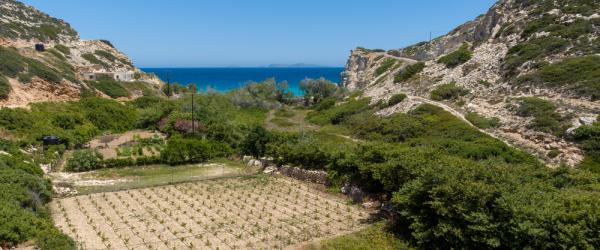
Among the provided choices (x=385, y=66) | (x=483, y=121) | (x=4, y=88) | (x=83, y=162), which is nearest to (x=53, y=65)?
(x=4, y=88)

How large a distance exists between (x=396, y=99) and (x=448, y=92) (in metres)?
5.49

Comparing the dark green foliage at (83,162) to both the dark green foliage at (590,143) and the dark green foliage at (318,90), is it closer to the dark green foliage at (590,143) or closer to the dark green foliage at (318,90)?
the dark green foliage at (590,143)

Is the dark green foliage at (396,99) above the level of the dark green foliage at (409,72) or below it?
below

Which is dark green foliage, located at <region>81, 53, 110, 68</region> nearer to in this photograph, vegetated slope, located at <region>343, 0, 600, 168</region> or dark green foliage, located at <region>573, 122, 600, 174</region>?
vegetated slope, located at <region>343, 0, 600, 168</region>

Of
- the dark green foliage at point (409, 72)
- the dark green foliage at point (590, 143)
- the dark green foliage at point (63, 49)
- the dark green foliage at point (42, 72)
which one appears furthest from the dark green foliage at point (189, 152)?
the dark green foliage at point (63, 49)

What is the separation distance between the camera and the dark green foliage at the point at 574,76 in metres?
31.2

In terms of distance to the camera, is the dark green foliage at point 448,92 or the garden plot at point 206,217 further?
the dark green foliage at point 448,92

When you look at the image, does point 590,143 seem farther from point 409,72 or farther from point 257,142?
point 409,72

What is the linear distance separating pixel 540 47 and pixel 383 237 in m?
34.5

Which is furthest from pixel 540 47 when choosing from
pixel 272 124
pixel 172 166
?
pixel 172 166

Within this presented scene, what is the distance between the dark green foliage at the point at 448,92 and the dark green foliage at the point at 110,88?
130 feet

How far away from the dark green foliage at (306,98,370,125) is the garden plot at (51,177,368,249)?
28.1 metres

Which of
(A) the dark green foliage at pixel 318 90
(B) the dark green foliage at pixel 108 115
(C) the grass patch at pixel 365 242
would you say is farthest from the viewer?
(A) the dark green foliage at pixel 318 90

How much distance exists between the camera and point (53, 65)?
57.3 meters
